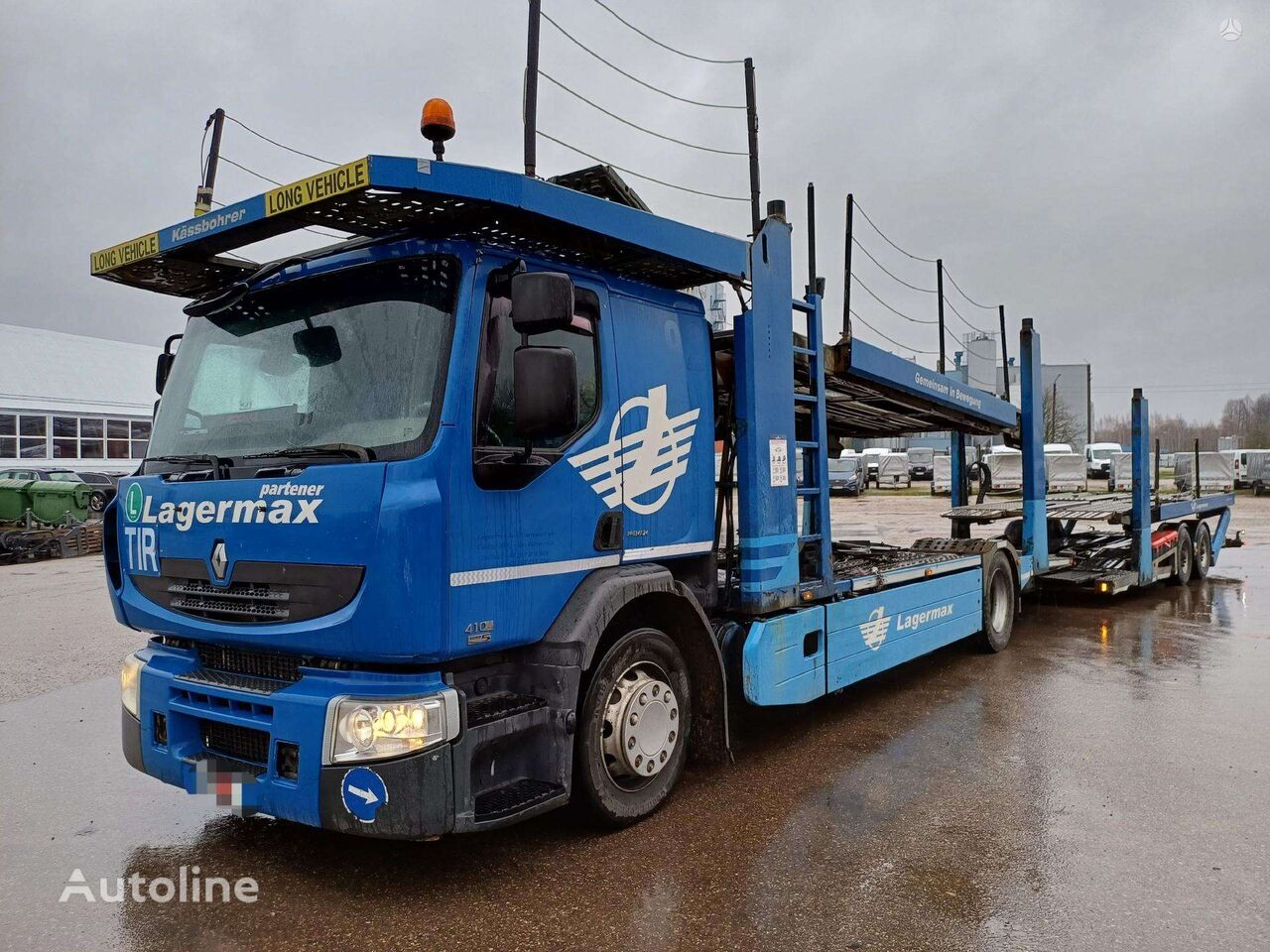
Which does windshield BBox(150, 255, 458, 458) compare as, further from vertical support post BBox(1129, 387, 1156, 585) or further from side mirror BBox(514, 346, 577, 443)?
vertical support post BBox(1129, 387, 1156, 585)

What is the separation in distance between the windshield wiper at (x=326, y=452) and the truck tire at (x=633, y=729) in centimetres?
136

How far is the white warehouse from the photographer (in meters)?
27.9

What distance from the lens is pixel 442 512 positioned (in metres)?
3.24

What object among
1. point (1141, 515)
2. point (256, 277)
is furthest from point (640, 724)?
point (1141, 515)

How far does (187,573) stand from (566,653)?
1612 mm

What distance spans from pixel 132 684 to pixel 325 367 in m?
1.71

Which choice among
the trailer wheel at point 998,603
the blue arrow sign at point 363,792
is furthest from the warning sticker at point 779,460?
the trailer wheel at point 998,603

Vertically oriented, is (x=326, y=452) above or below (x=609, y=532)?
above

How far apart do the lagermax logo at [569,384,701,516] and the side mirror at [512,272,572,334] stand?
67cm

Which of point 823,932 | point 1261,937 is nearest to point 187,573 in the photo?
point 823,932

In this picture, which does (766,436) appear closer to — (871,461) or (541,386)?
(541,386)

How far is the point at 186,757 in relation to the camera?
3641 mm

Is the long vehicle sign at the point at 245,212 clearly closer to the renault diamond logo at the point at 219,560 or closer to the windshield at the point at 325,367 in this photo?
Answer: the windshield at the point at 325,367

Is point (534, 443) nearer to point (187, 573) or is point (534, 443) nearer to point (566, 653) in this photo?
point (566, 653)
